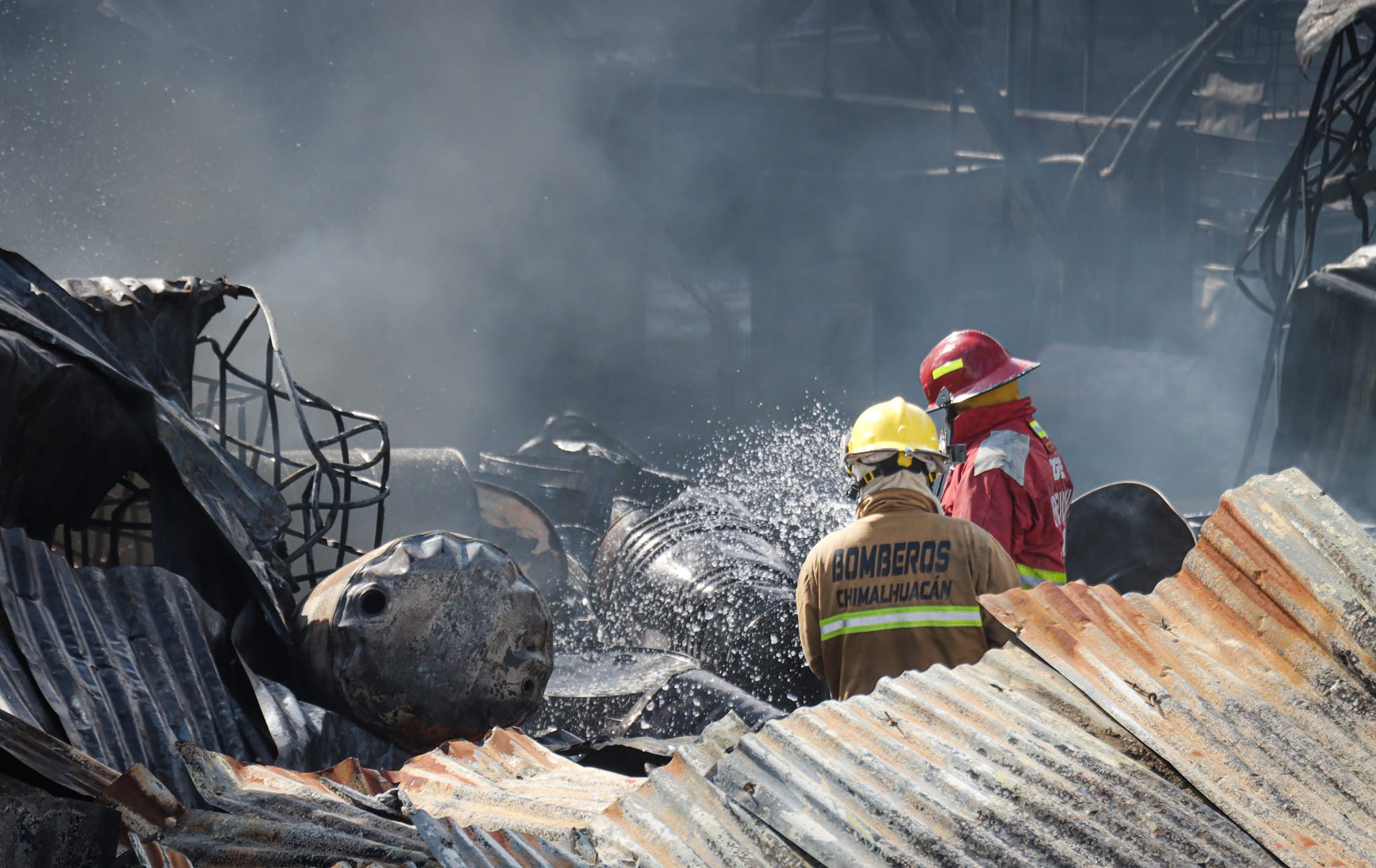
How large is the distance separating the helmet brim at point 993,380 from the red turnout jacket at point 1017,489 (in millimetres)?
66

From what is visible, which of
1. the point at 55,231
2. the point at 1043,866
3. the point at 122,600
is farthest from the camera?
the point at 55,231

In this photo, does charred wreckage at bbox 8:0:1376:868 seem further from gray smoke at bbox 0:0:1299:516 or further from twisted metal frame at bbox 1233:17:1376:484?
gray smoke at bbox 0:0:1299:516

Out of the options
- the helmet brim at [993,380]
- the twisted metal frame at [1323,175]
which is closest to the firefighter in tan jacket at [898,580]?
the helmet brim at [993,380]

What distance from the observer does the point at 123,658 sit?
3.62 m

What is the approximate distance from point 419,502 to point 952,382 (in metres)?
4.54

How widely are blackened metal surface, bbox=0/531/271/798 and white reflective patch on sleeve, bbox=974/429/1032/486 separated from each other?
2.59m

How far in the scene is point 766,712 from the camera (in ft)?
14.8

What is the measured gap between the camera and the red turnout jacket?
4.08 metres

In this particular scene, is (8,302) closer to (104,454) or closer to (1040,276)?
(104,454)

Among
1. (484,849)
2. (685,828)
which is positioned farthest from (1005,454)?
(484,849)

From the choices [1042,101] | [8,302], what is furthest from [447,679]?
[1042,101]

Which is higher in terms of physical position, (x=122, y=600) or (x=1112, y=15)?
(x=1112, y=15)

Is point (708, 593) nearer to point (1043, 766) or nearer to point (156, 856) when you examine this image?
point (1043, 766)

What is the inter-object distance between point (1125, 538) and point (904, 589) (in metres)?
2.27
